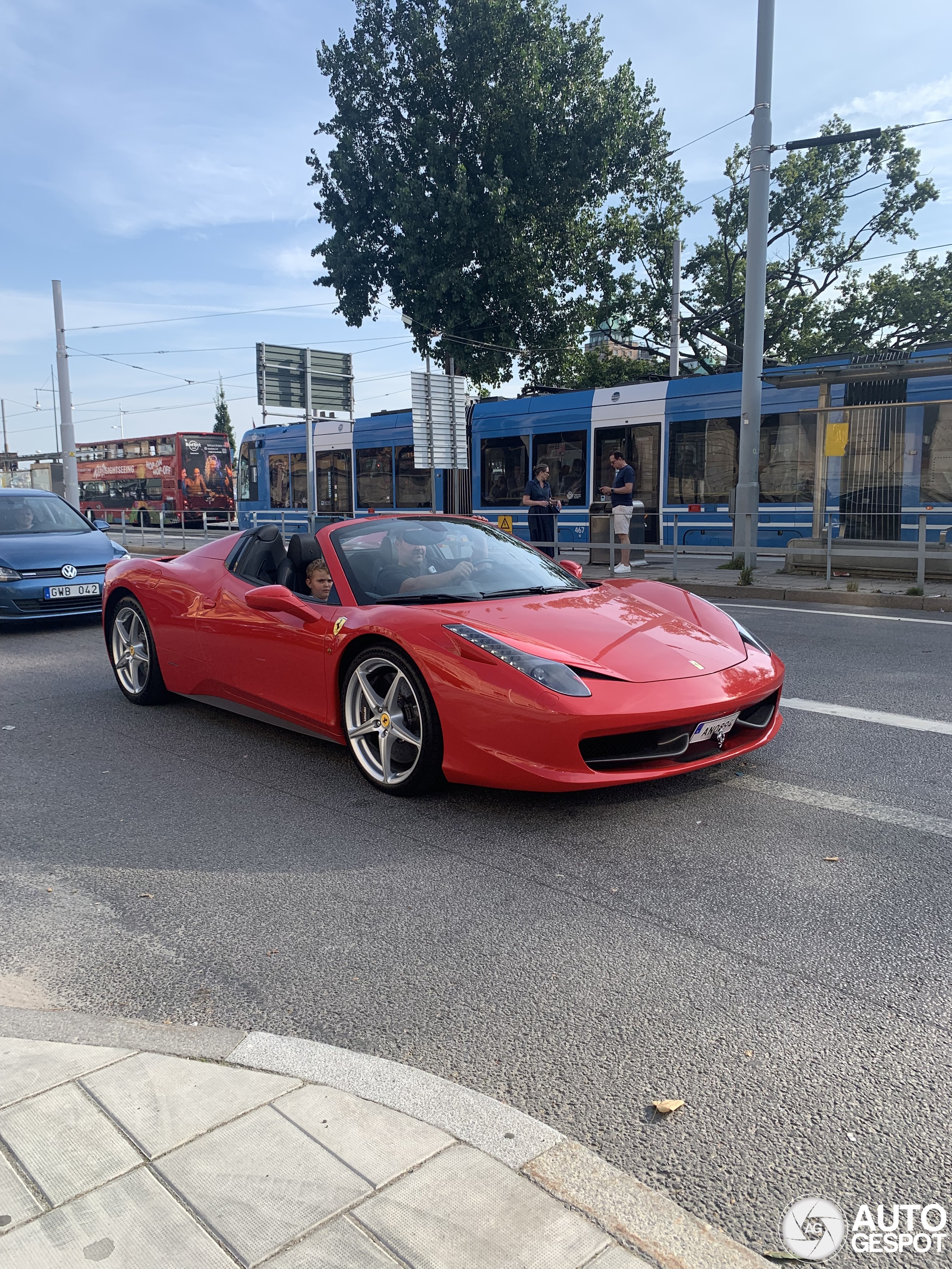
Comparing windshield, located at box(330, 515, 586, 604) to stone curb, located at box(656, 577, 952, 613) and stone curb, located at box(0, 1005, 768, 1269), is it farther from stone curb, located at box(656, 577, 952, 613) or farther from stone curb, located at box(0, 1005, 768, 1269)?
stone curb, located at box(656, 577, 952, 613)

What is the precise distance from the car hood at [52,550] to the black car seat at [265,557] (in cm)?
535

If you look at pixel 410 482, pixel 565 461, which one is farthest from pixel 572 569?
pixel 410 482

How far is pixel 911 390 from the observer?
13.5 meters

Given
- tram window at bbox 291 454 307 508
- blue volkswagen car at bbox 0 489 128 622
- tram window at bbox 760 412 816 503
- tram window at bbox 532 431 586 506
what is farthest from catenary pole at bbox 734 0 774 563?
tram window at bbox 291 454 307 508

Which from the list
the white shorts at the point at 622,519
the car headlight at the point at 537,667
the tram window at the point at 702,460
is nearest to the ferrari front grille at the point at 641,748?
the car headlight at the point at 537,667

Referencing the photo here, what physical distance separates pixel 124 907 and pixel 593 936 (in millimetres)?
1577

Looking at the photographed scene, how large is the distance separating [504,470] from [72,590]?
1201 centimetres

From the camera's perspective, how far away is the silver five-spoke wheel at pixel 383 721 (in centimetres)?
417

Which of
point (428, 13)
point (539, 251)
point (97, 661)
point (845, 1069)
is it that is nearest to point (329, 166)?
point (428, 13)

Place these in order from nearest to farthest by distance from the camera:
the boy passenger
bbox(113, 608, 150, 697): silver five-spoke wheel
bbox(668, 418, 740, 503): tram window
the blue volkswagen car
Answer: the boy passenger → bbox(113, 608, 150, 697): silver five-spoke wheel → the blue volkswagen car → bbox(668, 418, 740, 503): tram window

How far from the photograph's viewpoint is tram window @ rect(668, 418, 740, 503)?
16656 mm

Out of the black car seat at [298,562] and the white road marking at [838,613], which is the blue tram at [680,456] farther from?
the black car seat at [298,562]

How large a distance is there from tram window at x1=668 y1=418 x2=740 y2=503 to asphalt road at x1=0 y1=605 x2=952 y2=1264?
40.7 feet

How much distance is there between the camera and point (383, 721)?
167 inches
